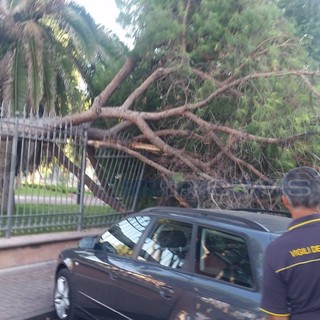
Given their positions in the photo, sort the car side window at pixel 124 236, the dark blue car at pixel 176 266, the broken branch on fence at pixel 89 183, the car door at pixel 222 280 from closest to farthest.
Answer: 1. the car door at pixel 222 280
2. the dark blue car at pixel 176 266
3. the car side window at pixel 124 236
4. the broken branch on fence at pixel 89 183

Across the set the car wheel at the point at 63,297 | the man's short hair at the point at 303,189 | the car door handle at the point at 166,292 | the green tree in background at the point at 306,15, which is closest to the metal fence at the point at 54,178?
the car wheel at the point at 63,297

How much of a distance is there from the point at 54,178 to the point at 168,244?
506cm

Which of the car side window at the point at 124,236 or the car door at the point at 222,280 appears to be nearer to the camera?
the car door at the point at 222,280

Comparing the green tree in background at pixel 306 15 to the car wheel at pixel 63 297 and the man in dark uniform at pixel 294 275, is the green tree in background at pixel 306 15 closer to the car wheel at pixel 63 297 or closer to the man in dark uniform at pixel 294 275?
the car wheel at pixel 63 297

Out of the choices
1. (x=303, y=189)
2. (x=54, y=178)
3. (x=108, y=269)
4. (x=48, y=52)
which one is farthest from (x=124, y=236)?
A: (x=48, y=52)

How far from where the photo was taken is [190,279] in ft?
13.9

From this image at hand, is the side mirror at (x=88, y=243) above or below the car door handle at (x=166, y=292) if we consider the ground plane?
above

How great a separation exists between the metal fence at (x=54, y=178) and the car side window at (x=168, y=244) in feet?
12.8

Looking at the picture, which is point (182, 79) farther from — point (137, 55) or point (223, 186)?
point (223, 186)

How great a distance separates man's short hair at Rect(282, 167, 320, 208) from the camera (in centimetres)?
273

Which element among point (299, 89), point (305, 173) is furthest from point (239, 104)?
point (305, 173)

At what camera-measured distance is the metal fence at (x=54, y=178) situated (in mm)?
8555

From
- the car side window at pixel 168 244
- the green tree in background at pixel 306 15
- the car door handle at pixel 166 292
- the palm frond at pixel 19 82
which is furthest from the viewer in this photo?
the green tree in background at pixel 306 15

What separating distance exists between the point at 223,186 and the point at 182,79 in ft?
7.48
